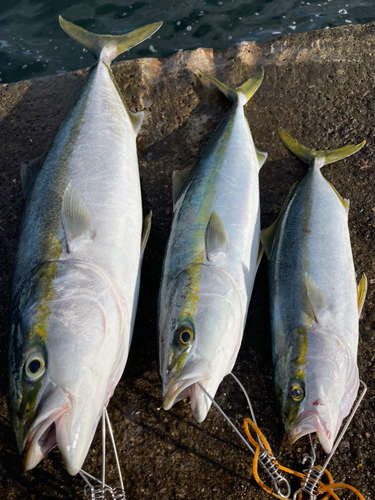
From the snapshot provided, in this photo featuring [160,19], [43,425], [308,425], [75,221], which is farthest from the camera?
[160,19]

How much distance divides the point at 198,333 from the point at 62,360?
773 mm

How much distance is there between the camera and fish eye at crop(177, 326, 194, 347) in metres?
2.04

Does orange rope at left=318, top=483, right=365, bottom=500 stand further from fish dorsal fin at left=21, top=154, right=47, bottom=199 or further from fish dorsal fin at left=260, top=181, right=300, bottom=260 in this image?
fish dorsal fin at left=21, top=154, right=47, bottom=199

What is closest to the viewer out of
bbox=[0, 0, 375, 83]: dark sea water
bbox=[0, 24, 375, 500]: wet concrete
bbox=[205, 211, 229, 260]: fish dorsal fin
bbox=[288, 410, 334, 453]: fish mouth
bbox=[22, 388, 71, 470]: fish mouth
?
bbox=[22, 388, 71, 470]: fish mouth

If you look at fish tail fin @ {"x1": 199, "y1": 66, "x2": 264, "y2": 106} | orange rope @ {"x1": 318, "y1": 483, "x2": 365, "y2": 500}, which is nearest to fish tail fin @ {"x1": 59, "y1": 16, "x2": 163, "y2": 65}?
fish tail fin @ {"x1": 199, "y1": 66, "x2": 264, "y2": 106}

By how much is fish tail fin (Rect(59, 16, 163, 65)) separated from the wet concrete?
0.28 m

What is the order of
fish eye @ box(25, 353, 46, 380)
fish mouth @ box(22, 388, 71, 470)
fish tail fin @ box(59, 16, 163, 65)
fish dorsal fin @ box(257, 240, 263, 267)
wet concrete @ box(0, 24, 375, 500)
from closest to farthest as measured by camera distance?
fish mouth @ box(22, 388, 71, 470), fish eye @ box(25, 353, 46, 380), wet concrete @ box(0, 24, 375, 500), fish dorsal fin @ box(257, 240, 263, 267), fish tail fin @ box(59, 16, 163, 65)

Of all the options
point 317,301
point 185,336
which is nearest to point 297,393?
point 317,301

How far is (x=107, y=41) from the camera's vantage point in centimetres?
381

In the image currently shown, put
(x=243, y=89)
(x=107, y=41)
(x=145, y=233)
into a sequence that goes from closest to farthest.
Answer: (x=145, y=233), (x=243, y=89), (x=107, y=41)

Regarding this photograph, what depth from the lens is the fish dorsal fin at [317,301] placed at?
7.32 ft

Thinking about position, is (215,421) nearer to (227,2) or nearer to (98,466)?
(98,466)

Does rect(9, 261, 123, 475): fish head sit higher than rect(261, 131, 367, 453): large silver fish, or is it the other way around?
rect(9, 261, 123, 475): fish head

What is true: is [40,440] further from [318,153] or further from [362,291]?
[318,153]
